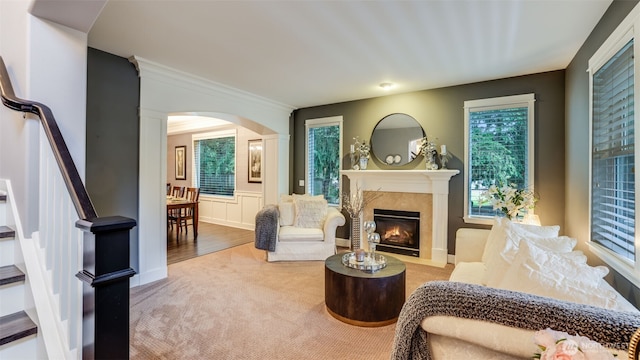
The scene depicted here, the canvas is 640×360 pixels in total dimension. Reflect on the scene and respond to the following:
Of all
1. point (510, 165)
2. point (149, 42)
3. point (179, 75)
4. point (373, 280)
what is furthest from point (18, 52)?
→ point (510, 165)

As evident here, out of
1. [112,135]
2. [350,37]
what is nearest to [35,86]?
[112,135]

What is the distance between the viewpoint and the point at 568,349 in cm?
68

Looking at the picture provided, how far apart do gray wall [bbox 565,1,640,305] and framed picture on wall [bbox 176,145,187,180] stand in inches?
312

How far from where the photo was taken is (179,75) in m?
3.68

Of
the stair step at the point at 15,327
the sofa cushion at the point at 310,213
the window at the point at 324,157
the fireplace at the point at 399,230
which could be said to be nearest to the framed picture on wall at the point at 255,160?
the window at the point at 324,157

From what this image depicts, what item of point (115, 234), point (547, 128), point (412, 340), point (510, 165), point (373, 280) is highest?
point (547, 128)

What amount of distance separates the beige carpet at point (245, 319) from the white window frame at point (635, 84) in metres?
1.60

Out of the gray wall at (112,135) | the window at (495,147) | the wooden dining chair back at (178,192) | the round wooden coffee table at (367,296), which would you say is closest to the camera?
the round wooden coffee table at (367,296)

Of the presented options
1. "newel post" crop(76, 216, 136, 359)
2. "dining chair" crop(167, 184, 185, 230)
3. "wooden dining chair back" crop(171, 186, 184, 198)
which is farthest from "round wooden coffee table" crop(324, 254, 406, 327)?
"wooden dining chair back" crop(171, 186, 184, 198)

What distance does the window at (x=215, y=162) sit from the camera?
7145 millimetres

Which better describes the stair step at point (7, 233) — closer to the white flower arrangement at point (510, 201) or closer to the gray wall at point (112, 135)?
the gray wall at point (112, 135)

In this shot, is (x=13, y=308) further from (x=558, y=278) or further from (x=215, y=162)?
(x=215, y=162)

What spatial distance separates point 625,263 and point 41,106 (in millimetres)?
3562

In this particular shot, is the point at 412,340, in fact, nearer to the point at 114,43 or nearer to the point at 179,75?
the point at 114,43
